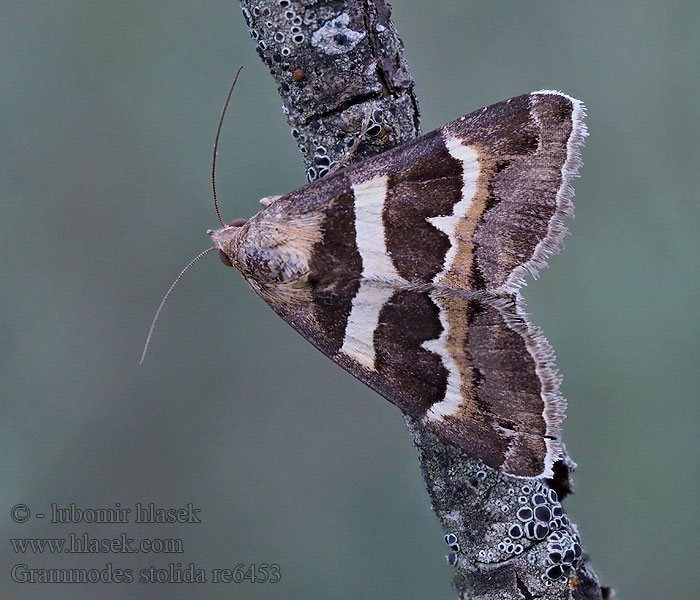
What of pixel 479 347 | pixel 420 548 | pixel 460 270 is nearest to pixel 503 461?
pixel 479 347

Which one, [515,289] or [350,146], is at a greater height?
[350,146]

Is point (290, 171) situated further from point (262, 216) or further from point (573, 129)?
point (573, 129)

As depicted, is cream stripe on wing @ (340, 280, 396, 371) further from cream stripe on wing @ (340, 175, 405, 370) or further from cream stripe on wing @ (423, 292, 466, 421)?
cream stripe on wing @ (423, 292, 466, 421)

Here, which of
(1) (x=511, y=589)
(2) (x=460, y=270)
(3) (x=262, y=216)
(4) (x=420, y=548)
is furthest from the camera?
(4) (x=420, y=548)

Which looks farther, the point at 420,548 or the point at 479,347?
the point at 420,548

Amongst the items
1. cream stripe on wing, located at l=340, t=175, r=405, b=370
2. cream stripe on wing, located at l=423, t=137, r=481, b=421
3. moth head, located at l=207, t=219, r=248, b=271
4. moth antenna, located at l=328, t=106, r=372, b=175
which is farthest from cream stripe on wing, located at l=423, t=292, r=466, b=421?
moth head, located at l=207, t=219, r=248, b=271

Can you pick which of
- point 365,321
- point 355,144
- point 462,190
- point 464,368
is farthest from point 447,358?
point 355,144
